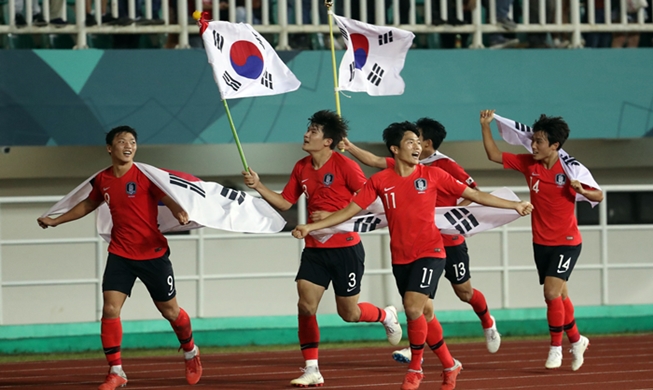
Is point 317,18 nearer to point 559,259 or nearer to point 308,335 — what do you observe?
point 559,259

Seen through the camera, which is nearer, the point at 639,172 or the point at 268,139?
the point at 268,139

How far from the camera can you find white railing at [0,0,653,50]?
10414 mm

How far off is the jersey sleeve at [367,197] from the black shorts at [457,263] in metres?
1.62

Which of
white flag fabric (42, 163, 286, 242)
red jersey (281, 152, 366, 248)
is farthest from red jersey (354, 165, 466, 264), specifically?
white flag fabric (42, 163, 286, 242)

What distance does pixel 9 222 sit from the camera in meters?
11.2

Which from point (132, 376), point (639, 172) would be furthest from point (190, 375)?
point (639, 172)

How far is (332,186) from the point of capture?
7500 millimetres

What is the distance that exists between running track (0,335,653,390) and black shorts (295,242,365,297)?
0.80m

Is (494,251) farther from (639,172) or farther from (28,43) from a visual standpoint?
(28,43)

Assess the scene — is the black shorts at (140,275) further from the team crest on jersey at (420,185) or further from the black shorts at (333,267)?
the team crest on jersey at (420,185)

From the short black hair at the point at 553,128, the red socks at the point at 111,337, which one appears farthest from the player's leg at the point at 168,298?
the short black hair at the point at 553,128

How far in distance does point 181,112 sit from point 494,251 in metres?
3.91

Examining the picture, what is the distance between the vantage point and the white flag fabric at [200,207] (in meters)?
7.40

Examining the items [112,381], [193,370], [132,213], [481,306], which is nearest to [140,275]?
[132,213]
